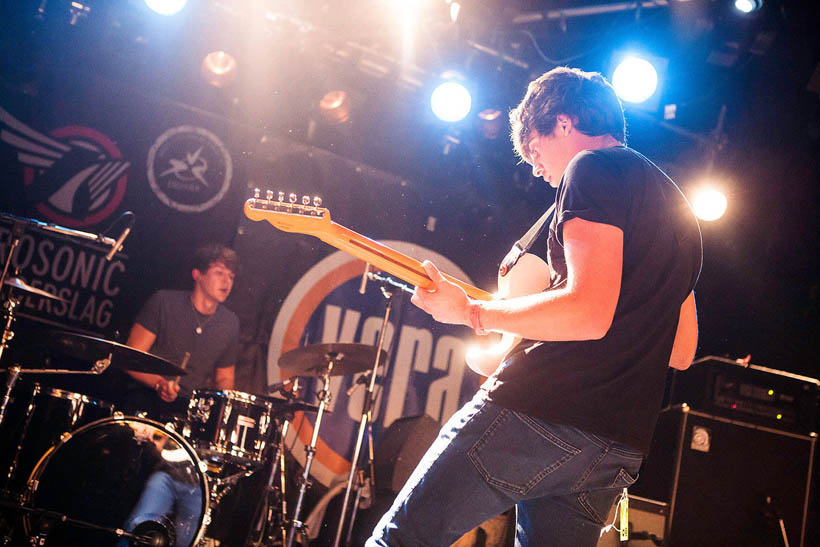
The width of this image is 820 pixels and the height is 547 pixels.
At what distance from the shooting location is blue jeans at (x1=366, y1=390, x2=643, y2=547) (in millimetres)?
1746

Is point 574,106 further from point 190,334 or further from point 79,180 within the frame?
point 79,180

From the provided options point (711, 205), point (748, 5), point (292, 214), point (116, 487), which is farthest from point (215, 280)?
point (748, 5)

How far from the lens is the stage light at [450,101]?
6148 millimetres

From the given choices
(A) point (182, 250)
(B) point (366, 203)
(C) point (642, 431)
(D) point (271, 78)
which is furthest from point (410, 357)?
(C) point (642, 431)

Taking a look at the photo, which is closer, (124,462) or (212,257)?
(124,462)

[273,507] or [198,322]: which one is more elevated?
[198,322]

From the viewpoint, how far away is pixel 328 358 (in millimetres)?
4836

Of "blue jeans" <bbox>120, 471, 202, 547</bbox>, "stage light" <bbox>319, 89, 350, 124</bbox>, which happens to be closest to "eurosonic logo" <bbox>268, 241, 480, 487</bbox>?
"stage light" <bbox>319, 89, 350, 124</bbox>

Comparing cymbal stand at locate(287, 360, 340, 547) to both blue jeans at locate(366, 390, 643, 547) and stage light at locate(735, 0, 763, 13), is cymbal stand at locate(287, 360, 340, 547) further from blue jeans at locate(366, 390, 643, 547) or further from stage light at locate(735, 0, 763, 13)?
stage light at locate(735, 0, 763, 13)

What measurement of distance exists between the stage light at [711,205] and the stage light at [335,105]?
3.16m

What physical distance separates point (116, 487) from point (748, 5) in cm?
527

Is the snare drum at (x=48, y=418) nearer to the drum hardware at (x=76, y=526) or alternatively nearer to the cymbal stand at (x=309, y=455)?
the drum hardware at (x=76, y=526)

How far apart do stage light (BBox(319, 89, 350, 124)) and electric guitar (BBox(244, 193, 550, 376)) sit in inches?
139

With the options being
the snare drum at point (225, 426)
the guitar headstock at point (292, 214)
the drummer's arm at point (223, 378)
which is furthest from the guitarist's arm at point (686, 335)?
the drummer's arm at point (223, 378)
